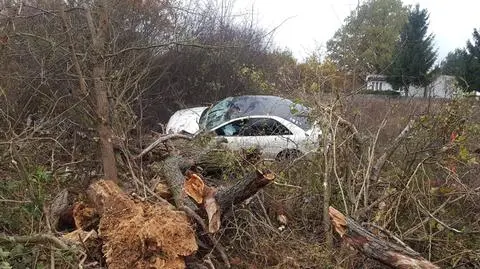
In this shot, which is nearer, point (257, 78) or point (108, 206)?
point (108, 206)

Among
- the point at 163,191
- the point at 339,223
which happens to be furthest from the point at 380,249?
the point at 163,191

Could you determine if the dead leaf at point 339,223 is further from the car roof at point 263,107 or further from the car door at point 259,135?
the car roof at point 263,107

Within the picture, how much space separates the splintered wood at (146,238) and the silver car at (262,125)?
2046 mm

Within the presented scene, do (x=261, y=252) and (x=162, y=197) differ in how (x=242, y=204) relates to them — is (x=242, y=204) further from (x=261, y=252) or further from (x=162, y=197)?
(x=162, y=197)

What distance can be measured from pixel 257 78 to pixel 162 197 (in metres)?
2.23

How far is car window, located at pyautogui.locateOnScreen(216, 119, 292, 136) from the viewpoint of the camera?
727 cm

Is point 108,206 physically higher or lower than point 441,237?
higher

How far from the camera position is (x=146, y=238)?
3898 mm

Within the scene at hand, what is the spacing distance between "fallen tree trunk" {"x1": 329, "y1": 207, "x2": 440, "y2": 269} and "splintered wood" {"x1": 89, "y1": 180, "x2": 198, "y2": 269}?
1.27 meters

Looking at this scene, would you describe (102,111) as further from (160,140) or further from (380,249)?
(380,249)

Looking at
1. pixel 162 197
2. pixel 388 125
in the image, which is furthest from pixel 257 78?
pixel 162 197

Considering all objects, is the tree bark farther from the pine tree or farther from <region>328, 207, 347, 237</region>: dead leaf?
the pine tree

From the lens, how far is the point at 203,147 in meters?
6.36

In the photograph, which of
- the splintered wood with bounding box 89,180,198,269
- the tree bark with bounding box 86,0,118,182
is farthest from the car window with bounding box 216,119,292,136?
the splintered wood with bounding box 89,180,198,269
